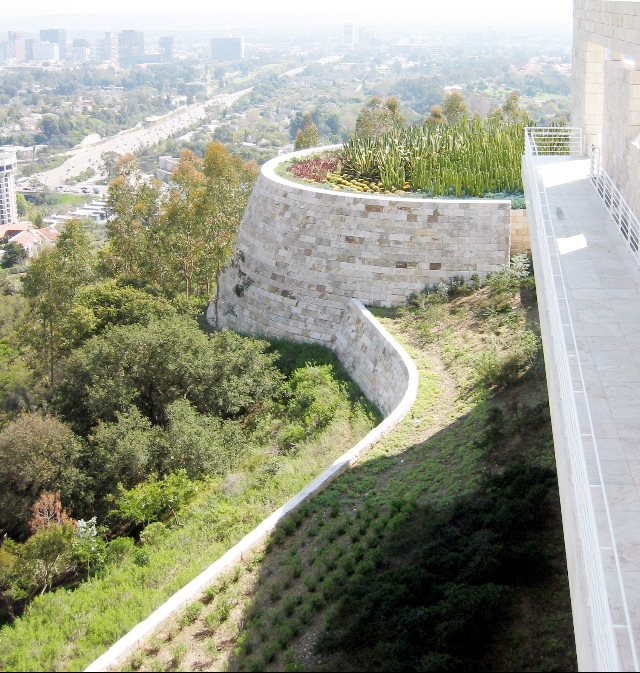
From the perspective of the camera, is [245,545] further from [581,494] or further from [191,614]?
[581,494]

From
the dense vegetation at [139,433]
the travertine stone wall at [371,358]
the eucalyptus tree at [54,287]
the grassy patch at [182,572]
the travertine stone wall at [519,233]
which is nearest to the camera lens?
the grassy patch at [182,572]

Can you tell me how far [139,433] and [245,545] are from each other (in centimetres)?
464

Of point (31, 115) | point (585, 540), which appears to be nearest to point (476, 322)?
point (585, 540)

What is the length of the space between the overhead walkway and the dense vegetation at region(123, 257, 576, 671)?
1.15m

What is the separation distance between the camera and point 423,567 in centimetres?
721

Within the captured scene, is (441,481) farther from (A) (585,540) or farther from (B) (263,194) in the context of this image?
(B) (263,194)

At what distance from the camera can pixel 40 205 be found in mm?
97938

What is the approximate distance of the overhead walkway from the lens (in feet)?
15.3

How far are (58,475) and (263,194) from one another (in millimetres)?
7124

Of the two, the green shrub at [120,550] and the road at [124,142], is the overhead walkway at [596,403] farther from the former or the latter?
the road at [124,142]

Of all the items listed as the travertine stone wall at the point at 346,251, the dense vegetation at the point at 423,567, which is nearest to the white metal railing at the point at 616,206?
the dense vegetation at the point at 423,567

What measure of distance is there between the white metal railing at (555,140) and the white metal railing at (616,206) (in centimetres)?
102

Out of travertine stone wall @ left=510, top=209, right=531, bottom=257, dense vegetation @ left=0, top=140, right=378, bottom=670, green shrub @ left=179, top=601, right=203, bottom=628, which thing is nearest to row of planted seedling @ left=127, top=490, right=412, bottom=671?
green shrub @ left=179, top=601, right=203, bottom=628

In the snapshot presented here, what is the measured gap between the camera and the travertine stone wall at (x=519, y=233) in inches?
581
